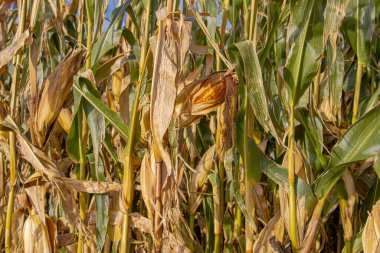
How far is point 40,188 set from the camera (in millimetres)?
1351

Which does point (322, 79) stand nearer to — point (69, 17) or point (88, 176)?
point (88, 176)

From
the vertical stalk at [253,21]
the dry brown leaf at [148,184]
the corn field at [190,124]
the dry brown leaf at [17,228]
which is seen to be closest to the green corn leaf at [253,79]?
the corn field at [190,124]

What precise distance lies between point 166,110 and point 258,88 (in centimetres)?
22

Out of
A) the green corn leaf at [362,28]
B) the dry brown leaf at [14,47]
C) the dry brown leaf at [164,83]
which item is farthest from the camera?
the green corn leaf at [362,28]

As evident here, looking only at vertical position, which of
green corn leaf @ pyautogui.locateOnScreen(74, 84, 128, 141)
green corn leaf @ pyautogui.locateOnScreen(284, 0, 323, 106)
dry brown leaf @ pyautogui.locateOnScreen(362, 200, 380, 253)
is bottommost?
dry brown leaf @ pyautogui.locateOnScreen(362, 200, 380, 253)

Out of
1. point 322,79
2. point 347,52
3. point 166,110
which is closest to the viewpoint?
point 166,110

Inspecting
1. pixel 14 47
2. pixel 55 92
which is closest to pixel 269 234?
pixel 55 92

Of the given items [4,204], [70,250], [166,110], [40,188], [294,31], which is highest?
[294,31]

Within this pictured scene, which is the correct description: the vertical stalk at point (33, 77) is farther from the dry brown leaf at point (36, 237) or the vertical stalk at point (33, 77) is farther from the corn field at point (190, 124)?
the dry brown leaf at point (36, 237)

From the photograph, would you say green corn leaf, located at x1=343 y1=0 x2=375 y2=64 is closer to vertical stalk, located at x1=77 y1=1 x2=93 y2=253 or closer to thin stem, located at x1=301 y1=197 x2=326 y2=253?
thin stem, located at x1=301 y1=197 x2=326 y2=253

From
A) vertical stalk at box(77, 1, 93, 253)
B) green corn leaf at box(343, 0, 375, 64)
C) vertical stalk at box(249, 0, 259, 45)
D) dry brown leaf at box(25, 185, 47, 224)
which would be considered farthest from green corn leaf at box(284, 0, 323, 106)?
dry brown leaf at box(25, 185, 47, 224)

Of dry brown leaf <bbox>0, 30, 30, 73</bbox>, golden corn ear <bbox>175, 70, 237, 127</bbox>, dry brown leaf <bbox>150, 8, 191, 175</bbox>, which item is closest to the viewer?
dry brown leaf <bbox>150, 8, 191, 175</bbox>

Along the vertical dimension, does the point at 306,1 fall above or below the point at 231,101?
above

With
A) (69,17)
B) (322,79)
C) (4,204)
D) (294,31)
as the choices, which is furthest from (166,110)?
(69,17)
